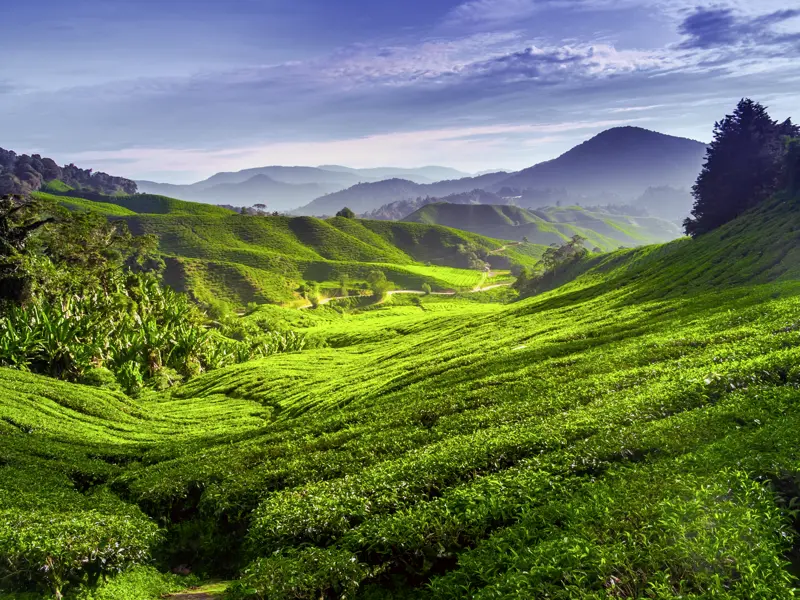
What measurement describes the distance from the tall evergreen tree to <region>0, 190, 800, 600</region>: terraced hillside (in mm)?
63341

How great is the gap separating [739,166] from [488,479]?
96.0m

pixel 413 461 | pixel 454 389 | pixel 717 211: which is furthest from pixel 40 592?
pixel 717 211

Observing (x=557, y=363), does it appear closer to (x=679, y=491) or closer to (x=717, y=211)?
(x=679, y=491)

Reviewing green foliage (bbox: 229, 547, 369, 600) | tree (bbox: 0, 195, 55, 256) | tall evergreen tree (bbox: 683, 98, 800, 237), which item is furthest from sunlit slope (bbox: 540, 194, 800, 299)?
tree (bbox: 0, 195, 55, 256)

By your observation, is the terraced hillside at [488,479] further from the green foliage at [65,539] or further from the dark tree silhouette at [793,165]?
the dark tree silhouette at [793,165]

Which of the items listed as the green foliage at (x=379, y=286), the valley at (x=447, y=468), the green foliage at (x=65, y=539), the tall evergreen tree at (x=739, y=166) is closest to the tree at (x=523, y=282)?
the green foliage at (x=379, y=286)

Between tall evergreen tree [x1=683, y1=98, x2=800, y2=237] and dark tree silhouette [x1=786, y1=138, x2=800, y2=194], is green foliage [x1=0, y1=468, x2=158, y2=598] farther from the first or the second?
tall evergreen tree [x1=683, y1=98, x2=800, y2=237]

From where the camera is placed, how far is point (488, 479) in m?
13.4

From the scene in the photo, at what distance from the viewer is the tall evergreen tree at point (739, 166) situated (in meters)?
80.9

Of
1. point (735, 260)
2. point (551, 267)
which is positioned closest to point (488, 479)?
point (735, 260)

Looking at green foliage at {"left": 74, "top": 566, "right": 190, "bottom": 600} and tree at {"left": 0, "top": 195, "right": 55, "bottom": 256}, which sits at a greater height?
tree at {"left": 0, "top": 195, "right": 55, "bottom": 256}

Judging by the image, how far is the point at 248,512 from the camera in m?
16.8

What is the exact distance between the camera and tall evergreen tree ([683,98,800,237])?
265ft

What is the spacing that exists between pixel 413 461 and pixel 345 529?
391cm
